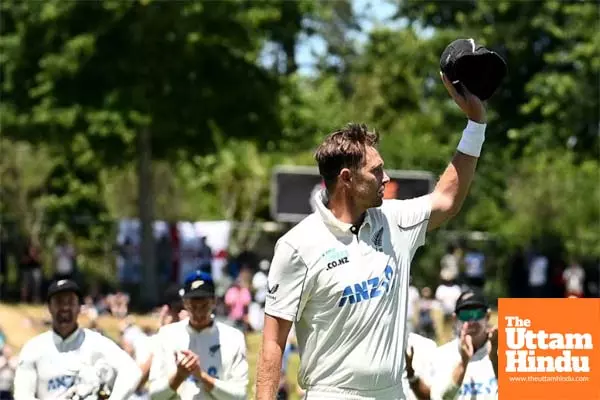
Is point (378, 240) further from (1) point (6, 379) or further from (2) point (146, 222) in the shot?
(2) point (146, 222)

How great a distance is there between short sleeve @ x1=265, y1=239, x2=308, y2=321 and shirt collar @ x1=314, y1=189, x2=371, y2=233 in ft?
0.66

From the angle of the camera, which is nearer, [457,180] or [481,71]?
[481,71]

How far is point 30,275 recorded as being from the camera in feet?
104

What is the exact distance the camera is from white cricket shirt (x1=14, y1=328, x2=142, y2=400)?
932 centimetres

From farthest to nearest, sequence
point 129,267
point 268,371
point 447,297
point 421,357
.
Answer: point 129,267 < point 447,297 < point 421,357 < point 268,371

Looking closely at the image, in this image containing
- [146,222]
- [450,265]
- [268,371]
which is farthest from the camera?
[146,222]

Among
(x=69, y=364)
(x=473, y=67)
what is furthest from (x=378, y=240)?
(x=69, y=364)

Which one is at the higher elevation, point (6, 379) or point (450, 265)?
point (450, 265)

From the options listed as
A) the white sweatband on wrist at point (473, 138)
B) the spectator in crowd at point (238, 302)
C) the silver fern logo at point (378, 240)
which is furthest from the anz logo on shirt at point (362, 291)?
the spectator in crowd at point (238, 302)

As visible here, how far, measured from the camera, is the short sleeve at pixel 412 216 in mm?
6387

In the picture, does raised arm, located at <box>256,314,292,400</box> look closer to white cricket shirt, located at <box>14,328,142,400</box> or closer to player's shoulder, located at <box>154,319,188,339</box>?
white cricket shirt, located at <box>14,328,142,400</box>

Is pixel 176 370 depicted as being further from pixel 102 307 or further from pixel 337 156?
pixel 102 307

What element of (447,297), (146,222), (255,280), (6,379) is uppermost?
(146,222)

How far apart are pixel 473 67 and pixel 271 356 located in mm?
1477
